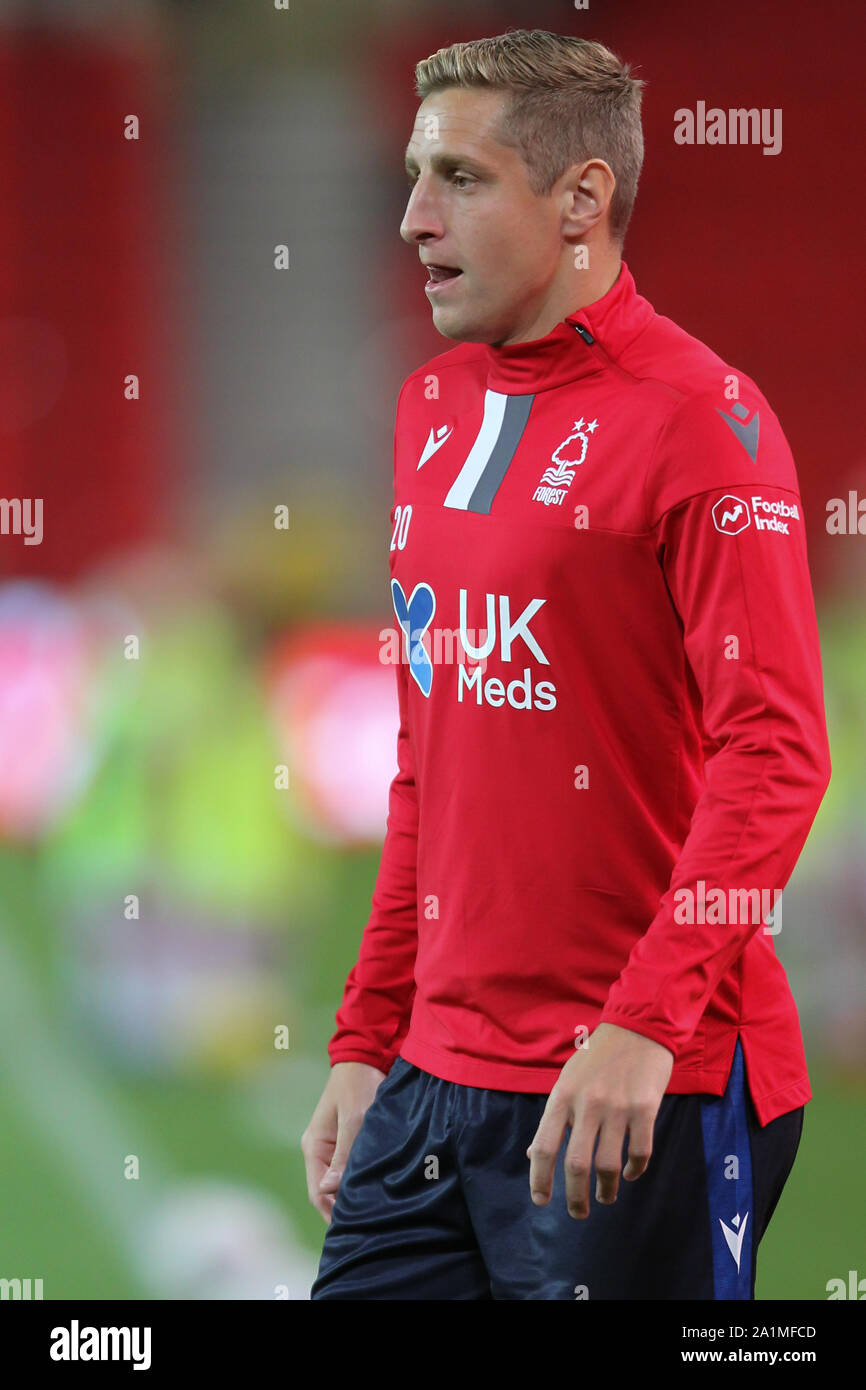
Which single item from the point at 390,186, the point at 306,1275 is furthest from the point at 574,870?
the point at 390,186

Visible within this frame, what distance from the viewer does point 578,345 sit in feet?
3.90

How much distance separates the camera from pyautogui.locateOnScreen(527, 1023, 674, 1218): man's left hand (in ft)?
3.16

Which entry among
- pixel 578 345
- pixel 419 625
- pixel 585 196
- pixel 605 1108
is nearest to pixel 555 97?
pixel 585 196

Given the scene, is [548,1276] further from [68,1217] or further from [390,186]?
[390,186]

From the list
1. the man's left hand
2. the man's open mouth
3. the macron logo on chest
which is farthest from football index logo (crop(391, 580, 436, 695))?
the man's left hand

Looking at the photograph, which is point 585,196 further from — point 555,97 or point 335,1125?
point 335,1125

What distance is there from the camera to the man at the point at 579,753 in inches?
40.1

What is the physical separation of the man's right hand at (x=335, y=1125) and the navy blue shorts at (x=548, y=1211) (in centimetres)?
10

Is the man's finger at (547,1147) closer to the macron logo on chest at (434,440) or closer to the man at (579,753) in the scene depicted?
the man at (579,753)

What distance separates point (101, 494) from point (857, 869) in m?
1.18

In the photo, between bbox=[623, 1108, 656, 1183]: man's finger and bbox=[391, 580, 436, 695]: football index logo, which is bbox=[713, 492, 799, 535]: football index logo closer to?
bbox=[391, 580, 436, 695]: football index logo

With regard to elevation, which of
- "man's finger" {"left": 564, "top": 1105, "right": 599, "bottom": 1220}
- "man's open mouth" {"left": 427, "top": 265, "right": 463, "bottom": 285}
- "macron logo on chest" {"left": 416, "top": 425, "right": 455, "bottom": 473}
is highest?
"man's open mouth" {"left": 427, "top": 265, "right": 463, "bottom": 285}

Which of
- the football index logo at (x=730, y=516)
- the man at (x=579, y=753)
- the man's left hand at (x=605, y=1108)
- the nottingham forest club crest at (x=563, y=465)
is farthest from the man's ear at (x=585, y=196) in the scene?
the man's left hand at (x=605, y=1108)

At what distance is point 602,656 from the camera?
1.12 metres
